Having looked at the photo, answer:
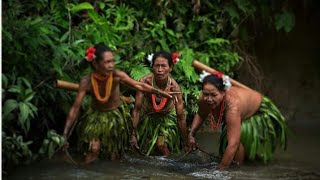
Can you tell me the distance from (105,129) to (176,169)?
739mm

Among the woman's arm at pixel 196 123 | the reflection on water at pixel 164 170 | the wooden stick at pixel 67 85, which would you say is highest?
the wooden stick at pixel 67 85

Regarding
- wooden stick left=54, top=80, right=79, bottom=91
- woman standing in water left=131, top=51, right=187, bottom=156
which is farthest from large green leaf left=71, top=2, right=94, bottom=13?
wooden stick left=54, top=80, right=79, bottom=91

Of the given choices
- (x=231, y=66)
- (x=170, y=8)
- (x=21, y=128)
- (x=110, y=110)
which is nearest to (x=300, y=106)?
(x=231, y=66)

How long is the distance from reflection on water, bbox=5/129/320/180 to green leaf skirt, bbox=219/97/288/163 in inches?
5.1

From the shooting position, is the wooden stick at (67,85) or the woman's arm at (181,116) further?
the woman's arm at (181,116)

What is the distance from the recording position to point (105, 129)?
5641mm

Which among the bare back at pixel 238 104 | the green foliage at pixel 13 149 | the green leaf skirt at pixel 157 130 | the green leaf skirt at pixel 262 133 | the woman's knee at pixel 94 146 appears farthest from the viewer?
the green leaf skirt at pixel 157 130

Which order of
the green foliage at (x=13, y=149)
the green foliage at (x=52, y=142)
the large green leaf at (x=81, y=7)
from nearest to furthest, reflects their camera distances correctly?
the green foliage at (x=13, y=149), the green foliage at (x=52, y=142), the large green leaf at (x=81, y=7)

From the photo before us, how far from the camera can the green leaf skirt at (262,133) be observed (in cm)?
575

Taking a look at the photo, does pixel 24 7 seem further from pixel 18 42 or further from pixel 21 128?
pixel 21 128

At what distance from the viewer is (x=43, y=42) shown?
5.68 meters

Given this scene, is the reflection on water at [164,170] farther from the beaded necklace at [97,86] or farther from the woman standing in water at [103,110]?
the beaded necklace at [97,86]

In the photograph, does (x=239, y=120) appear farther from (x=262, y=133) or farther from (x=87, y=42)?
(x=87, y=42)

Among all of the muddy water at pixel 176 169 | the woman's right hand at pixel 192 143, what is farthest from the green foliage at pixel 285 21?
the woman's right hand at pixel 192 143
